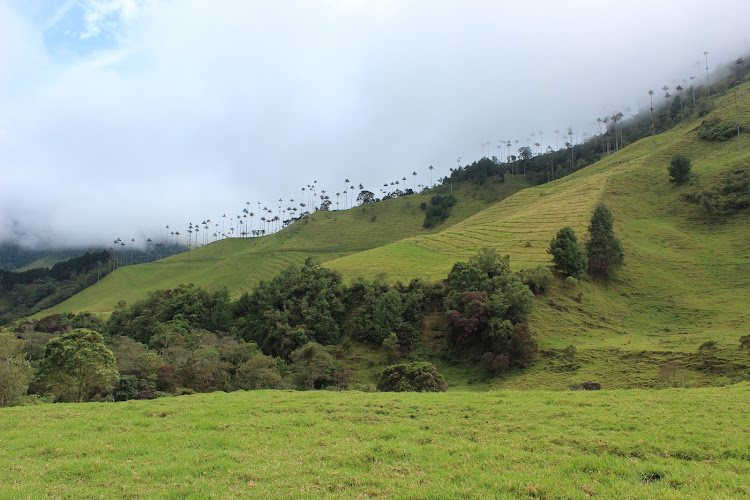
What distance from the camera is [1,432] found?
15.9 metres

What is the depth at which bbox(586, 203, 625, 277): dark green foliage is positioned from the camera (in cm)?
6291

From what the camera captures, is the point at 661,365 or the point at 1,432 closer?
the point at 1,432

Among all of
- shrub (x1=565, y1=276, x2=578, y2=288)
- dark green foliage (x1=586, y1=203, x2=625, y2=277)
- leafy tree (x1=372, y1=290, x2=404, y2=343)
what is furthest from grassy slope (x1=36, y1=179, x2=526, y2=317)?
dark green foliage (x1=586, y1=203, x2=625, y2=277)

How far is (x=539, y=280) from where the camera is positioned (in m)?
55.9

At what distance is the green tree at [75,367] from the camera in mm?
30531

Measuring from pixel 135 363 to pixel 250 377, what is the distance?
54.2ft

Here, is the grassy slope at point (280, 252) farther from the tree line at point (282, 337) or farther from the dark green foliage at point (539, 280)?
the dark green foliage at point (539, 280)

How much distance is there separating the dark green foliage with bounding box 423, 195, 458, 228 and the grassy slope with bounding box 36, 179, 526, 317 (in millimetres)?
2889

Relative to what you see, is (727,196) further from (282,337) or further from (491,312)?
(282,337)

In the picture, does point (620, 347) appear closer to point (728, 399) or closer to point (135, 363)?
point (728, 399)

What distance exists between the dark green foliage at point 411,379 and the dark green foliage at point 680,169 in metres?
90.5

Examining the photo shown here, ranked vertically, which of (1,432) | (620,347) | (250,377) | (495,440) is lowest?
(620,347)

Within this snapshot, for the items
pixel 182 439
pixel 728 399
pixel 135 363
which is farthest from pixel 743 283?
pixel 135 363

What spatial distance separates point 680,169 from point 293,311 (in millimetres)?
89446
